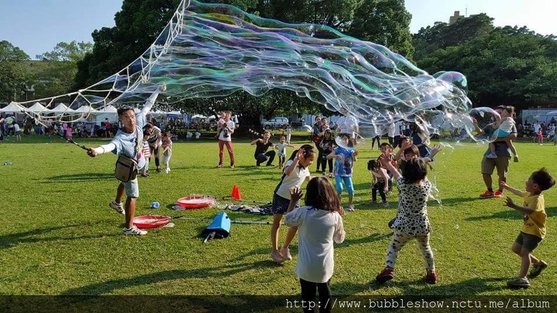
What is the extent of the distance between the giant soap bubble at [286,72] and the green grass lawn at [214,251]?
3.75ft

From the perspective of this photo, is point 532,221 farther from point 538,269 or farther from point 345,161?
point 345,161

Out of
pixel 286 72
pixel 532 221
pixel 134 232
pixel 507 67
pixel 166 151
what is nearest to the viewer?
pixel 532 221

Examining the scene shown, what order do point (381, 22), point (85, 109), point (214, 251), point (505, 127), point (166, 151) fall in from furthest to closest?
point (381, 22) → point (166, 151) → point (505, 127) → point (214, 251) → point (85, 109)

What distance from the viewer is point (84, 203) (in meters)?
10.1

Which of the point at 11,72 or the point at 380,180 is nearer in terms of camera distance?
the point at 380,180

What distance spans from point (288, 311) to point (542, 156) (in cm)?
2133

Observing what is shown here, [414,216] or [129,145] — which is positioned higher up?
[129,145]

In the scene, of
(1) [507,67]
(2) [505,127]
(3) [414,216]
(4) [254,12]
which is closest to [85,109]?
(3) [414,216]

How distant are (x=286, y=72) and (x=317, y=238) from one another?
15.2 ft

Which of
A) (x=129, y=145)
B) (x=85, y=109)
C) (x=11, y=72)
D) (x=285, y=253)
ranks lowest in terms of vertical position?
(x=285, y=253)

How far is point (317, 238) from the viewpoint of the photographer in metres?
4.45

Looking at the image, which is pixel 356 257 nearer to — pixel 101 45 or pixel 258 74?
pixel 258 74

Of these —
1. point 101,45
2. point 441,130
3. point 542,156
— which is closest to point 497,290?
point 441,130

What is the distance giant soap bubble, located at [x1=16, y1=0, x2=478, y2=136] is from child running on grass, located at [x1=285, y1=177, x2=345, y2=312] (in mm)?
4222
